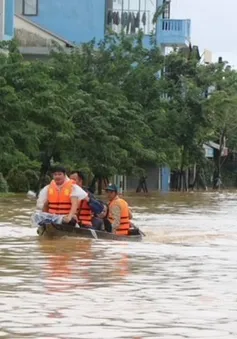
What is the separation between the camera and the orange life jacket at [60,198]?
20.9 m

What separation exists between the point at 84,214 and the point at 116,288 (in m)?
8.36

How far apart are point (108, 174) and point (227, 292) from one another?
37533mm

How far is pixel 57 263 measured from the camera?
1725 cm

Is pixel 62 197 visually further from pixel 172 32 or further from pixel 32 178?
pixel 172 32

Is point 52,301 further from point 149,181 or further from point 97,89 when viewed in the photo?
point 149,181

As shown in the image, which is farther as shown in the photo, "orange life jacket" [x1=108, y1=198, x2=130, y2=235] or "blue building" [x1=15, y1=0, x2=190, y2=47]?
"blue building" [x1=15, y1=0, x2=190, y2=47]

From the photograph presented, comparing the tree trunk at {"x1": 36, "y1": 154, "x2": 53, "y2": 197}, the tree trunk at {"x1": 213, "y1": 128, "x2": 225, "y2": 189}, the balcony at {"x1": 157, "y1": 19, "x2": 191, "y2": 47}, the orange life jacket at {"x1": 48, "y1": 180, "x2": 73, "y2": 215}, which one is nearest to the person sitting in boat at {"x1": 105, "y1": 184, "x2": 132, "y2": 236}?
the orange life jacket at {"x1": 48, "y1": 180, "x2": 73, "y2": 215}

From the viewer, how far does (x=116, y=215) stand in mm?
22141

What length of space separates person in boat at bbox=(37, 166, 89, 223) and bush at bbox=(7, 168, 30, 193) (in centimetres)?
2587

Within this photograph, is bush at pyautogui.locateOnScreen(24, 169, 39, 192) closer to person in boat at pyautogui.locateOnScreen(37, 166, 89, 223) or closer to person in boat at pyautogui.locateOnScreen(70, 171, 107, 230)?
person in boat at pyautogui.locateOnScreen(70, 171, 107, 230)

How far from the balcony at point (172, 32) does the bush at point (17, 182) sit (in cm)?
2624

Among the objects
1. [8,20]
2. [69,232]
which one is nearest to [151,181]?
[8,20]

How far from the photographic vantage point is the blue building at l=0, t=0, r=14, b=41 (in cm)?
4828

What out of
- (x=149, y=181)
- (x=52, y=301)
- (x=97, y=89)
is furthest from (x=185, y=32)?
(x=52, y=301)
